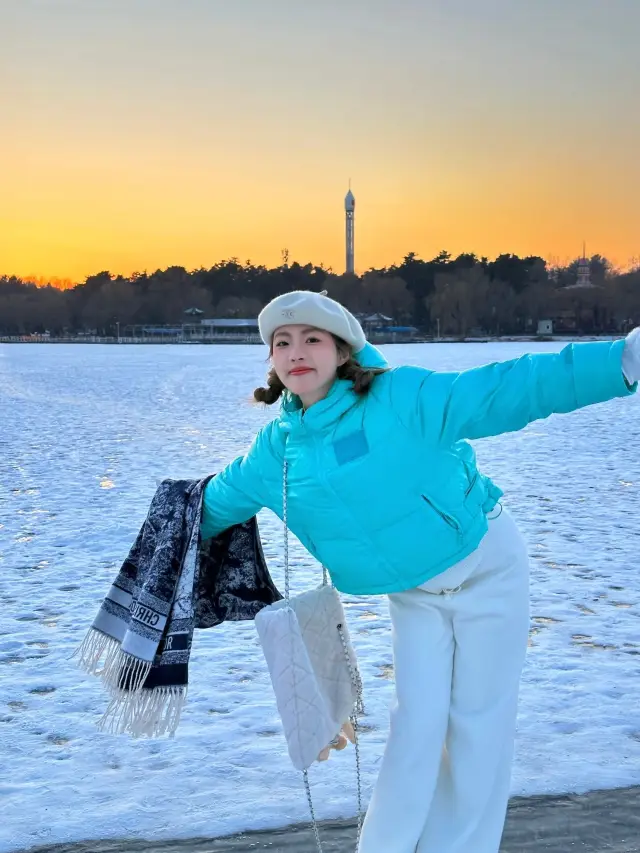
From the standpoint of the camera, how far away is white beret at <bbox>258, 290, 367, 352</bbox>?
242cm

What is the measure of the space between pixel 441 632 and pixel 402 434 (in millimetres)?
533

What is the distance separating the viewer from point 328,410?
93.8 inches

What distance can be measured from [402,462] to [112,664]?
107 centimetres

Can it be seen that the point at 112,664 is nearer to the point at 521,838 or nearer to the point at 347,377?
the point at 347,377

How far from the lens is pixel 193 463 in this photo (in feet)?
34.8

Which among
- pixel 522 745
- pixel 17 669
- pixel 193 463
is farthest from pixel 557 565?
pixel 193 463

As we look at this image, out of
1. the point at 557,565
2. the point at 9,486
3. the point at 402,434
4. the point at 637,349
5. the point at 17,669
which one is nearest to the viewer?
the point at 637,349

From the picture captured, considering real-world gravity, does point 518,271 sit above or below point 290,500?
above

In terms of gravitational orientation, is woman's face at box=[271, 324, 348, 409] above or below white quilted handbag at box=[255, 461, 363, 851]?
above

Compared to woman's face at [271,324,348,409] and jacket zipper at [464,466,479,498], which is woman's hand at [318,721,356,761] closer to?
jacket zipper at [464,466,479,498]

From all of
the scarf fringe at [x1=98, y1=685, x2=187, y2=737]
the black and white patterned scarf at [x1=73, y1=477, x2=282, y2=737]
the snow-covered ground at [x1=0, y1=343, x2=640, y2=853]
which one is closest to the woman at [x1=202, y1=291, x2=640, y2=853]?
the black and white patterned scarf at [x1=73, y1=477, x2=282, y2=737]

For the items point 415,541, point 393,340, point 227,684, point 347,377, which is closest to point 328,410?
point 347,377

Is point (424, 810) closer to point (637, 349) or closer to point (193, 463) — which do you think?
point (637, 349)

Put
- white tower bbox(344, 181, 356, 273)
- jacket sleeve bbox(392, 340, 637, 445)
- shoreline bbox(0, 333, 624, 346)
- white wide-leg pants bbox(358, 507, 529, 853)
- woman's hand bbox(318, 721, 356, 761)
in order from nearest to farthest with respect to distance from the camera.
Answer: jacket sleeve bbox(392, 340, 637, 445) → white wide-leg pants bbox(358, 507, 529, 853) → woman's hand bbox(318, 721, 356, 761) → shoreline bbox(0, 333, 624, 346) → white tower bbox(344, 181, 356, 273)
